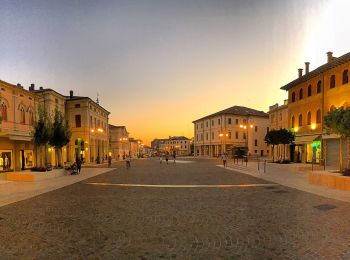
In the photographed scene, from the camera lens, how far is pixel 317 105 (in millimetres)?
31906

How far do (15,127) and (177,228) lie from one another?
27.7 meters

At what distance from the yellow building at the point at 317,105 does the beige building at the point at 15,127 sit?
2959 cm

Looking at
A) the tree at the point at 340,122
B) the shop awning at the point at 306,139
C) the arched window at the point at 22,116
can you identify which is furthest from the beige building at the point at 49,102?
the tree at the point at 340,122

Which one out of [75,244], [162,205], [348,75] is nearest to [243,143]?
[348,75]

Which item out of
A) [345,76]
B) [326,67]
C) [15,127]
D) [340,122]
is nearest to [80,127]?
[15,127]

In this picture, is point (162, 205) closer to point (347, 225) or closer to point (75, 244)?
point (75, 244)

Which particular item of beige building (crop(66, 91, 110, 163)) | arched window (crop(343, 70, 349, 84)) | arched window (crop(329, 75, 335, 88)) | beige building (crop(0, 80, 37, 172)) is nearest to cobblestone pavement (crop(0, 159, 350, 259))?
arched window (crop(343, 70, 349, 84))

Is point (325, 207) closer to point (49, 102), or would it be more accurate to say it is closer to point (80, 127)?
point (49, 102)

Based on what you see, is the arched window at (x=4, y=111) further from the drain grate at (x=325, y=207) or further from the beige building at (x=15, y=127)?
the drain grate at (x=325, y=207)

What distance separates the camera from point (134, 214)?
32.4ft

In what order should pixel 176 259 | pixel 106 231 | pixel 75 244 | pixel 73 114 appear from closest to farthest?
pixel 176 259, pixel 75 244, pixel 106 231, pixel 73 114

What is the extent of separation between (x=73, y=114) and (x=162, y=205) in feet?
132

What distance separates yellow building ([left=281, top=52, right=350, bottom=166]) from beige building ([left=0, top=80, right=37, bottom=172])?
97.1ft

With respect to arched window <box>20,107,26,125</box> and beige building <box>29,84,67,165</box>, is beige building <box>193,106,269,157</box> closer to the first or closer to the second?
beige building <box>29,84,67,165</box>
